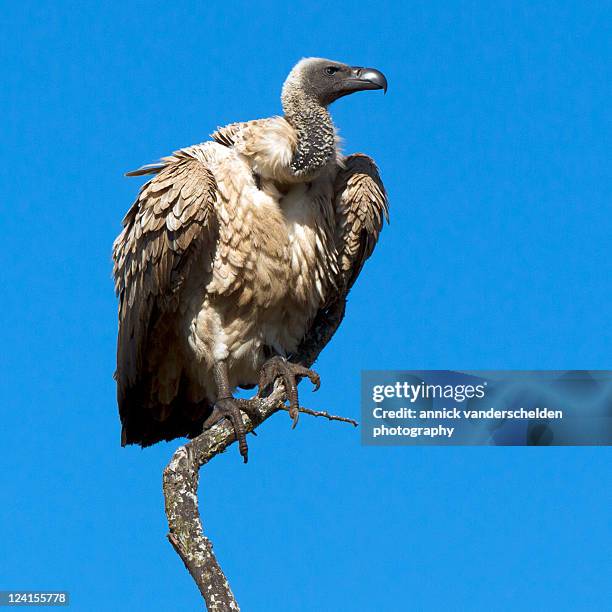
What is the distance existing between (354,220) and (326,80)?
40.2 inches

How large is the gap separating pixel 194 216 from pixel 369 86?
1637mm

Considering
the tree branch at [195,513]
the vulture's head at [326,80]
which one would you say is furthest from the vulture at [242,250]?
the tree branch at [195,513]

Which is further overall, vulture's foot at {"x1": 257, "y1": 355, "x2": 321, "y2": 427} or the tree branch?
vulture's foot at {"x1": 257, "y1": 355, "x2": 321, "y2": 427}

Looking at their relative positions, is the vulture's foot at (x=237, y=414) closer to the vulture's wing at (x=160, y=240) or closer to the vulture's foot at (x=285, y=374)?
the vulture's foot at (x=285, y=374)

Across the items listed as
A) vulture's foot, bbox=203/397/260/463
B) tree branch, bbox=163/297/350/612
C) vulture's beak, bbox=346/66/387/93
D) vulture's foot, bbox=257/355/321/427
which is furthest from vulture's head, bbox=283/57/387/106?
tree branch, bbox=163/297/350/612

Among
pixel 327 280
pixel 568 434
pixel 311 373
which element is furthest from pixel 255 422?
pixel 568 434

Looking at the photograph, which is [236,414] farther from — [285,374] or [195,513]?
[195,513]

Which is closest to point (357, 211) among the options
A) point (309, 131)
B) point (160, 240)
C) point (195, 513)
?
point (309, 131)

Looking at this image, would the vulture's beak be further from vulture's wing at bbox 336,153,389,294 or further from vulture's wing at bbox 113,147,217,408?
vulture's wing at bbox 113,147,217,408

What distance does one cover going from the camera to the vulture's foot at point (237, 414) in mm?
7898

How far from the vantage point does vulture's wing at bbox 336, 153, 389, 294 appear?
868 cm

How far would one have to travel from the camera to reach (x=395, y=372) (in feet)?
32.7

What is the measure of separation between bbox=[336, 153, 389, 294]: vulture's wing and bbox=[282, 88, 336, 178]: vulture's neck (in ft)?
0.94

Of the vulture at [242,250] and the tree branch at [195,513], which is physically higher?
the vulture at [242,250]
